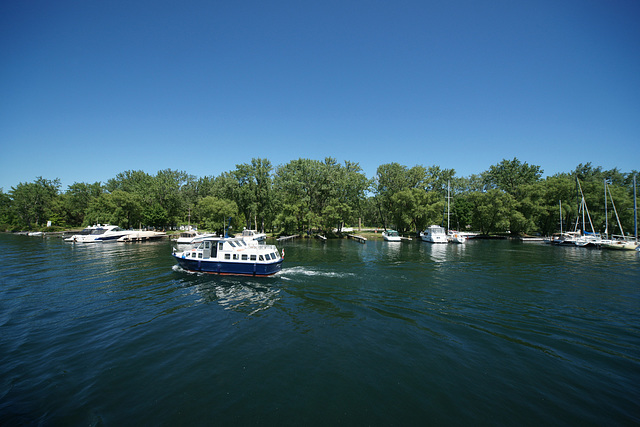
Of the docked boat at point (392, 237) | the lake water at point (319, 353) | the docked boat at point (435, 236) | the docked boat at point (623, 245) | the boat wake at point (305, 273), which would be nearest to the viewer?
the lake water at point (319, 353)

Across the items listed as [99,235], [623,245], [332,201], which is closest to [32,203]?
[99,235]

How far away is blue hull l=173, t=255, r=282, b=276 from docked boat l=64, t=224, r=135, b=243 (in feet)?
183

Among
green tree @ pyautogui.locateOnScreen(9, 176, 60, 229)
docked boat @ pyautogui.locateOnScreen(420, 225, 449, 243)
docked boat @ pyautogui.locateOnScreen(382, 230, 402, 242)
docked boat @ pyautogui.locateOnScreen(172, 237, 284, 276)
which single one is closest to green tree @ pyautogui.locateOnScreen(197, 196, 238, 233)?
docked boat @ pyautogui.locateOnScreen(382, 230, 402, 242)

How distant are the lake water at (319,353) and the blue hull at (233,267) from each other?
108 inches

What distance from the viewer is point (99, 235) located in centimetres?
6962

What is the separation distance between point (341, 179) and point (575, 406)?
7490 cm

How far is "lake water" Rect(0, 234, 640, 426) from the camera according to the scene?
9.54 m

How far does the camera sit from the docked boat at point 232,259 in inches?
1134

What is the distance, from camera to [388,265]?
37.1 m

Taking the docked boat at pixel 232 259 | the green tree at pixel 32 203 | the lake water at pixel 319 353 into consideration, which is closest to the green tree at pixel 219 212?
the docked boat at pixel 232 259

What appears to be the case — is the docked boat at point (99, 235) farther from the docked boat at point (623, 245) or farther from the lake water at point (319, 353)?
the docked boat at point (623, 245)

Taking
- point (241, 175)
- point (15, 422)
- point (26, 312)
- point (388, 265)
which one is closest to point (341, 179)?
point (241, 175)

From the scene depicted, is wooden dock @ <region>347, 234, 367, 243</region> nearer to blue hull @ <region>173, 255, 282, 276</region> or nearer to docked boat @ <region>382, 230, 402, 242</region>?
docked boat @ <region>382, 230, 402, 242</region>

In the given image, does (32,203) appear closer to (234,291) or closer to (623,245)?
(234,291)
